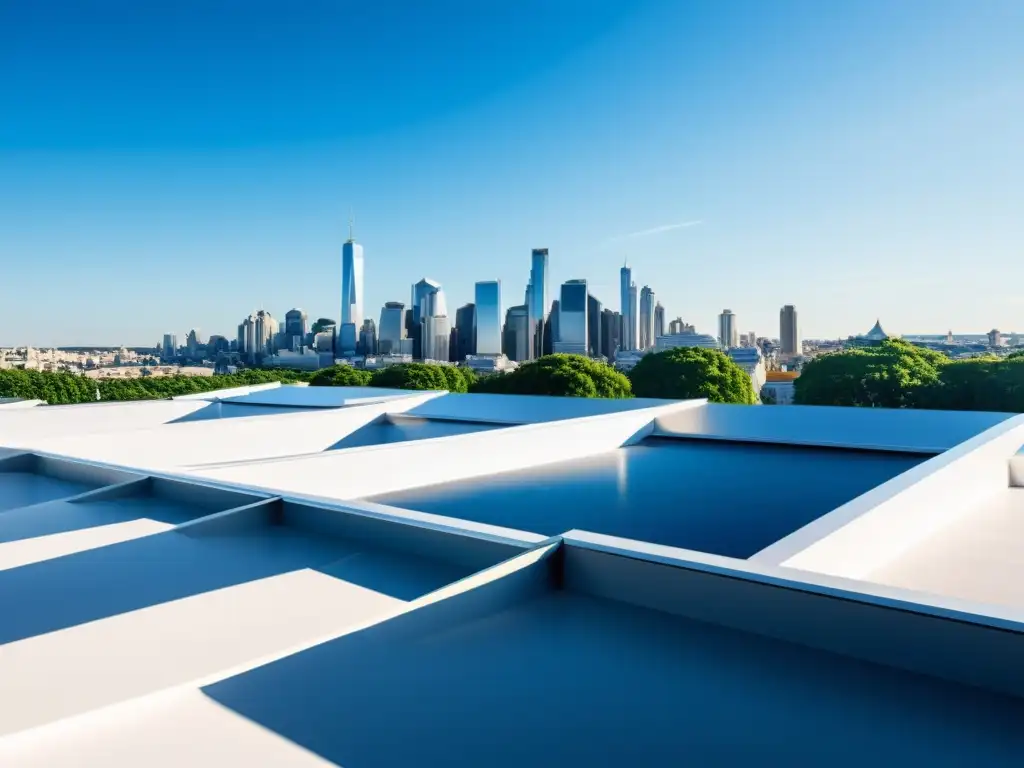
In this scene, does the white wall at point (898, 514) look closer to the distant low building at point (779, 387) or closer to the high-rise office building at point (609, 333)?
the distant low building at point (779, 387)

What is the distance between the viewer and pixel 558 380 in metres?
26.3

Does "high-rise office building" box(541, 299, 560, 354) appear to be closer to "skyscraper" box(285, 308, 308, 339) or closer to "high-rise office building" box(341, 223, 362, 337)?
"high-rise office building" box(341, 223, 362, 337)

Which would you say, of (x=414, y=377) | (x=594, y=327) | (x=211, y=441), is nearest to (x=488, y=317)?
(x=594, y=327)

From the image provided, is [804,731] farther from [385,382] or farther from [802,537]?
[385,382]

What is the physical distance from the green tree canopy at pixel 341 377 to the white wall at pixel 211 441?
22181mm

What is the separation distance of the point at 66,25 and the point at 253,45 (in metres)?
4.60

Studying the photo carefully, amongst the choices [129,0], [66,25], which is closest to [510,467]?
[129,0]

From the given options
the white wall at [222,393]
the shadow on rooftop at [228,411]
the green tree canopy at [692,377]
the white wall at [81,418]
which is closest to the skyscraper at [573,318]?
the green tree canopy at [692,377]

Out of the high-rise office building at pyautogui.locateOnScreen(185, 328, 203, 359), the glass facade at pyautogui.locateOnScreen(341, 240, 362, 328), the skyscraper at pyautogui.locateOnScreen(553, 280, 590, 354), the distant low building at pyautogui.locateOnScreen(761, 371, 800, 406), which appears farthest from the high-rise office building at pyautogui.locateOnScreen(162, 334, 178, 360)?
the distant low building at pyautogui.locateOnScreen(761, 371, 800, 406)

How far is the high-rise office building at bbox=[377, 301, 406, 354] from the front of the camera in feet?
301


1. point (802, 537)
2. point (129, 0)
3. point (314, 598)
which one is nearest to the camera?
point (314, 598)

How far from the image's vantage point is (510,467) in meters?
7.52

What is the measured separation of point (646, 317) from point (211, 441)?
111m

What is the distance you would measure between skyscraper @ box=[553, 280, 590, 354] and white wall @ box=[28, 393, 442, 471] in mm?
83044
